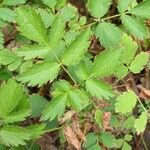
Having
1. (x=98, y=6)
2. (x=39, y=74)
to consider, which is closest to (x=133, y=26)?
(x=98, y=6)

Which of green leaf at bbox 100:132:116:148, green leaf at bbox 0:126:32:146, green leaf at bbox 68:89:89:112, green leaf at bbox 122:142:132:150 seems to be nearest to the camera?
green leaf at bbox 0:126:32:146

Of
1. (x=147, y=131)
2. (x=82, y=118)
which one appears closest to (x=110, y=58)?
(x=82, y=118)

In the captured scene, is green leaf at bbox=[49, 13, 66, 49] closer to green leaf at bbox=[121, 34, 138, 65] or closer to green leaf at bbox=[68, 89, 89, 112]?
green leaf at bbox=[68, 89, 89, 112]

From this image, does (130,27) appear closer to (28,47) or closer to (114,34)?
(114,34)

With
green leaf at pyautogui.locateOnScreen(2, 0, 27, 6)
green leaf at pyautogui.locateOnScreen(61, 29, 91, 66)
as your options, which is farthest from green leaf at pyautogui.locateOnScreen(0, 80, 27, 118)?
green leaf at pyautogui.locateOnScreen(2, 0, 27, 6)

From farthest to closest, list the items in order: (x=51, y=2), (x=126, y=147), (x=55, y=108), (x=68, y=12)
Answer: (x=126, y=147), (x=68, y=12), (x=51, y=2), (x=55, y=108)

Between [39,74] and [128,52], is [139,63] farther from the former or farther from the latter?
[39,74]
